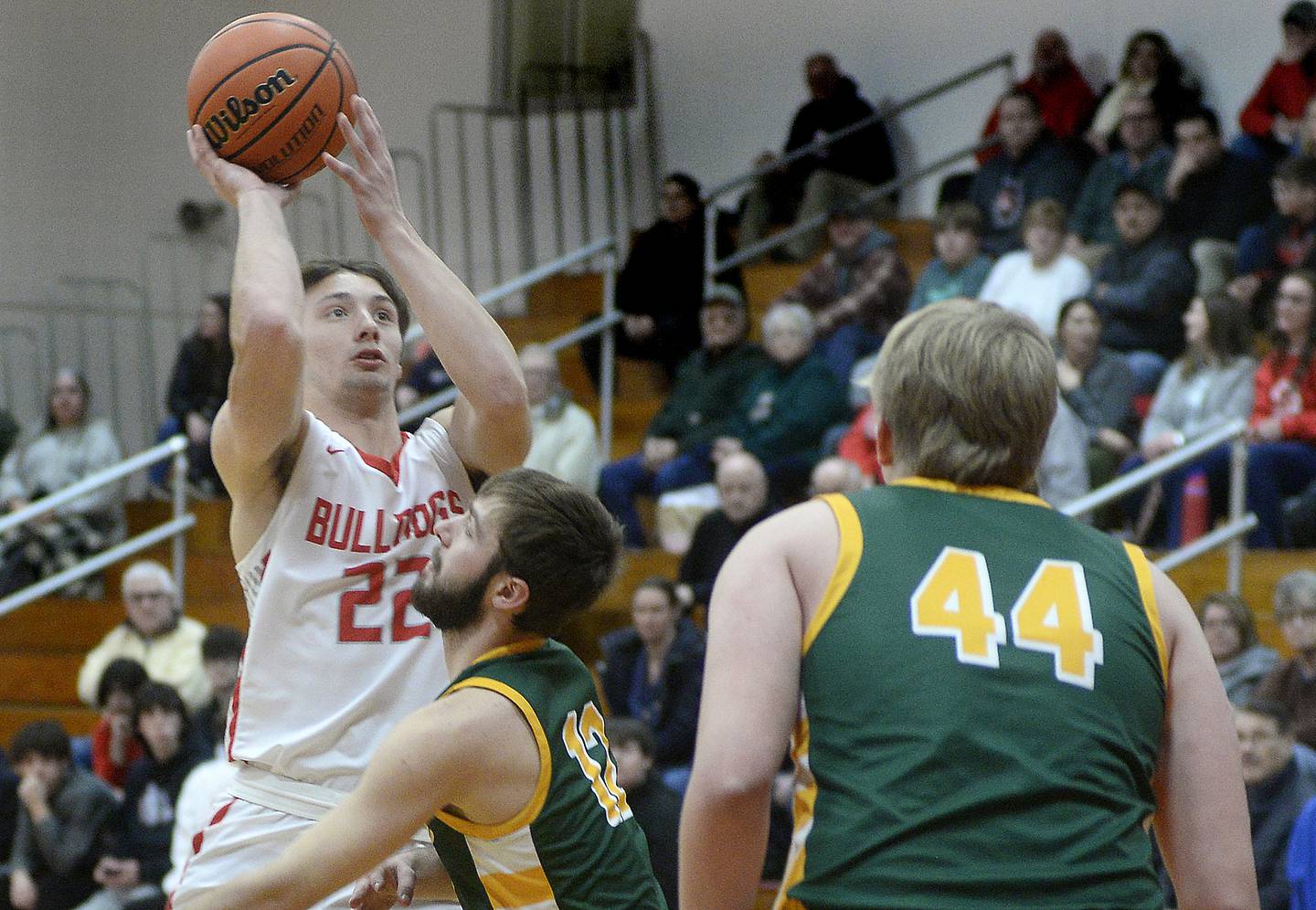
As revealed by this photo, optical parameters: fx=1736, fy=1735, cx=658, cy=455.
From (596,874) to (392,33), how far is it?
10.1 m

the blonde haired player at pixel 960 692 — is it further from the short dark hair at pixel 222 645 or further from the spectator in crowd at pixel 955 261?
the spectator in crowd at pixel 955 261

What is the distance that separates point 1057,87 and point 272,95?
24.5ft

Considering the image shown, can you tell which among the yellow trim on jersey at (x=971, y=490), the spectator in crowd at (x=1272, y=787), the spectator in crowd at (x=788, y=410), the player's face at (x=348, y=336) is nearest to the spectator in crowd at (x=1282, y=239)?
the spectator in crowd at (x=788, y=410)

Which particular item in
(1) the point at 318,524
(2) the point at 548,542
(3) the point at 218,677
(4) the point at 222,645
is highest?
(2) the point at 548,542

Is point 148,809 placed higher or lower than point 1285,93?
lower

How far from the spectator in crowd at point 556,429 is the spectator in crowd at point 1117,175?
105 inches

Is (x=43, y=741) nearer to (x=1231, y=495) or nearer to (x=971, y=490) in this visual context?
(x=1231, y=495)

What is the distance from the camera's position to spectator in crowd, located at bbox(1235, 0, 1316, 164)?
8.77 m

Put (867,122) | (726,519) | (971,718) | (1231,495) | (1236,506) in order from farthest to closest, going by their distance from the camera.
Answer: (867,122), (726,519), (1231,495), (1236,506), (971,718)

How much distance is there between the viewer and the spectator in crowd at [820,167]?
34.6ft

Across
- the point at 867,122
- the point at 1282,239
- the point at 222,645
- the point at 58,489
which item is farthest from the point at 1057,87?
the point at 58,489

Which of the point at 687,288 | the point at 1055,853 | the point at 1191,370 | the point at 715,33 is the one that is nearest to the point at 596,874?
the point at 1055,853

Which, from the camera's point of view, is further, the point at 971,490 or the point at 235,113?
the point at 235,113

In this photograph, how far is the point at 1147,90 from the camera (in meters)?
9.26
